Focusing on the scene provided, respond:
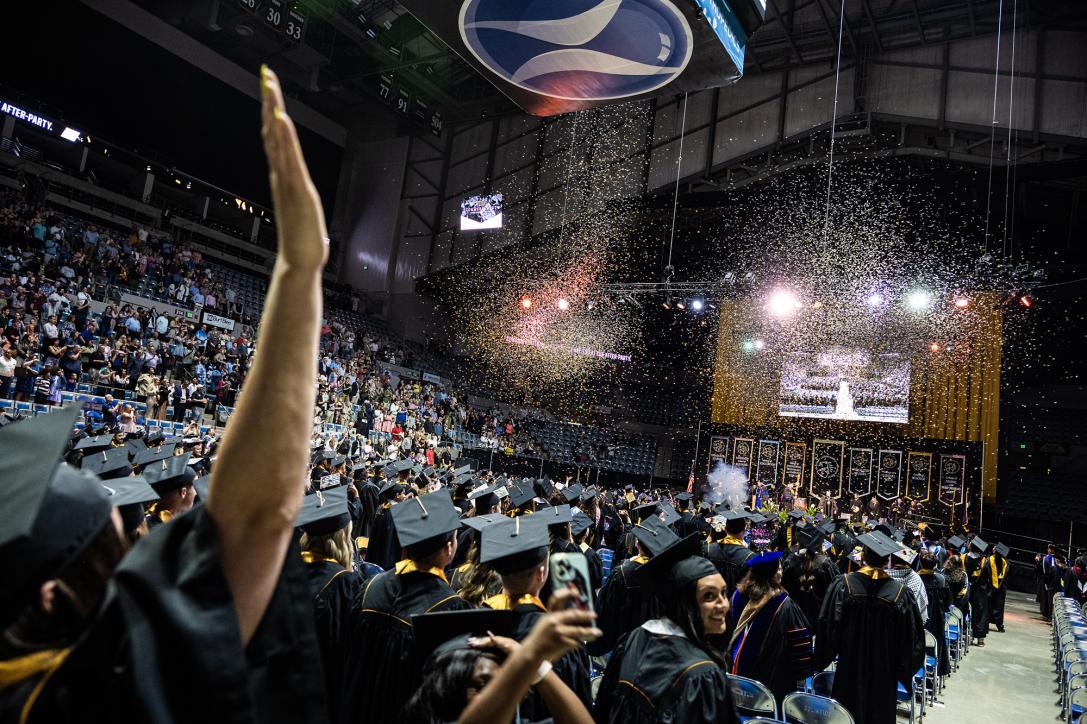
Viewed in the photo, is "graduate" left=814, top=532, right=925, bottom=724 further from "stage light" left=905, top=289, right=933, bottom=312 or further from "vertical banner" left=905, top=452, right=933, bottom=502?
"vertical banner" left=905, top=452, right=933, bottom=502

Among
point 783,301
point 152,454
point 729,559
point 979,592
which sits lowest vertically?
point 979,592

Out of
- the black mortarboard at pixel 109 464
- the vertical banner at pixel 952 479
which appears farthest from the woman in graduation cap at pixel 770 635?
the vertical banner at pixel 952 479

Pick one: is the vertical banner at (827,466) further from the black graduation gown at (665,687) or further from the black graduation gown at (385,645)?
the black graduation gown at (665,687)

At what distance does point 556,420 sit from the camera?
29078 mm

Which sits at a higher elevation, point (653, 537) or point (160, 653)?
point (160, 653)

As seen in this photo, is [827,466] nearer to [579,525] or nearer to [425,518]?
A: [579,525]

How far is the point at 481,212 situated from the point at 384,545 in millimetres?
16182

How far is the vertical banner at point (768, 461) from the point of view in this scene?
23.8 metres

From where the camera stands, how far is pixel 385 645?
3.03 m

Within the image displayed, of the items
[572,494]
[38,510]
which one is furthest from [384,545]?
[38,510]

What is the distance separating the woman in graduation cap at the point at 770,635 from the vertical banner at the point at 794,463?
65.0ft

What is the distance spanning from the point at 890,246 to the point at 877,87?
481cm

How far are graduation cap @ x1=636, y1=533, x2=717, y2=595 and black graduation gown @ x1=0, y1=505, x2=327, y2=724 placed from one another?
205 cm

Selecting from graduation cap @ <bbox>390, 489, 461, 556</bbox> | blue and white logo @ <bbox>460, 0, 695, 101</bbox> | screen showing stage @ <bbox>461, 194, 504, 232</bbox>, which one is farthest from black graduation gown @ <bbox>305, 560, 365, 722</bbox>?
screen showing stage @ <bbox>461, 194, 504, 232</bbox>
